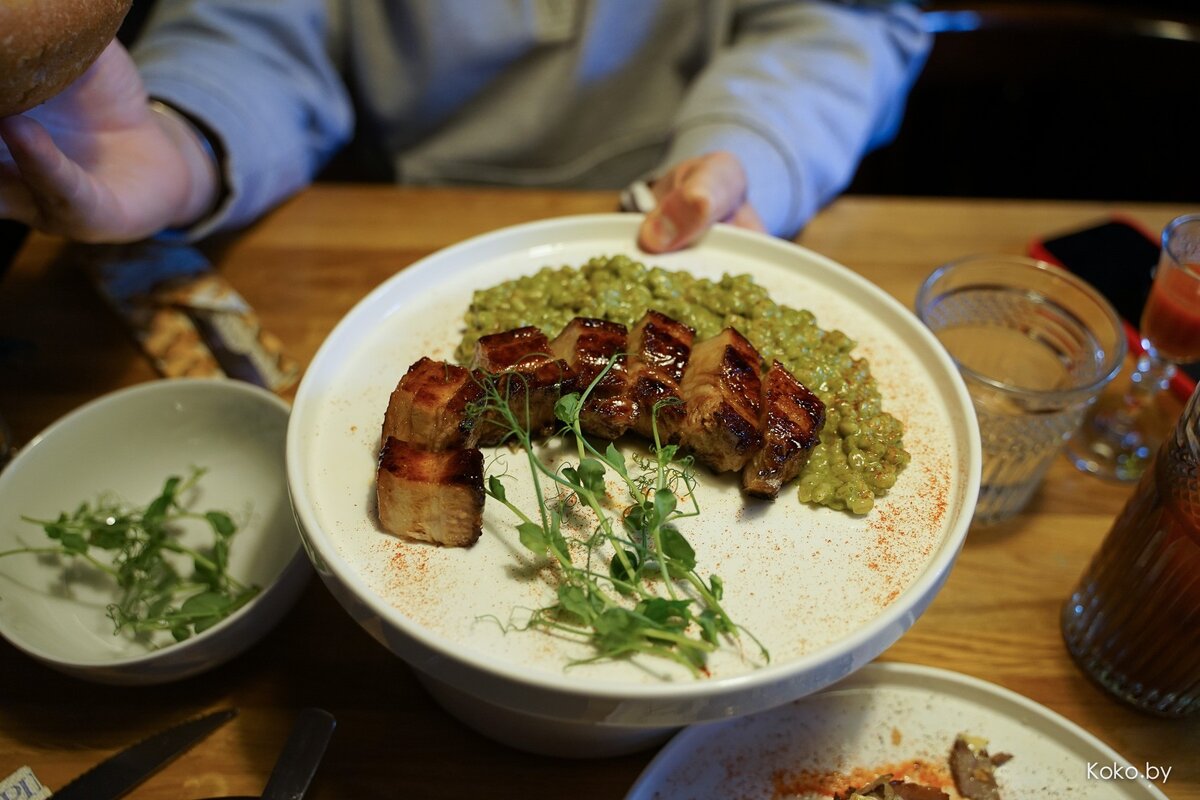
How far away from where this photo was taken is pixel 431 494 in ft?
3.48

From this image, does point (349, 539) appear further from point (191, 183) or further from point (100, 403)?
point (191, 183)

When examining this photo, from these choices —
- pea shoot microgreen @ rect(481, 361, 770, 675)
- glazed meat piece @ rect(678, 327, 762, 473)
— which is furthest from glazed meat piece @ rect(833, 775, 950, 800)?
glazed meat piece @ rect(678, 327, 762, 473)

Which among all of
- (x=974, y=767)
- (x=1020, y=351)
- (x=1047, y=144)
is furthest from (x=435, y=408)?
(x=1047, y=144)

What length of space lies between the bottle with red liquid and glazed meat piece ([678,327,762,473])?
652 millimetres

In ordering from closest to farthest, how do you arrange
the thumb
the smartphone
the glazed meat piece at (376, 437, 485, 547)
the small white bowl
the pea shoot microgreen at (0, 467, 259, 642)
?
the glazed meat piece at (376, 437, 485, 547) → the small white bowl → the pea shoot microgreen at (0, 467, 259, 642) → the thumb → the smartphone

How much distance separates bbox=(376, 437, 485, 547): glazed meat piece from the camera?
3.47ft

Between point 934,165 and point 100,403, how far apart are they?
3.31 m

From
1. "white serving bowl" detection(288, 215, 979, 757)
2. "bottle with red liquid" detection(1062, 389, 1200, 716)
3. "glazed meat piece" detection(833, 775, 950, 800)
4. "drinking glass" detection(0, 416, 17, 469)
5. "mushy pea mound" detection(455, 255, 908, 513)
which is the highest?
"mushy pea mound" detection(455, 255, 908, 513)

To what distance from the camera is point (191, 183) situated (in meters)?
1.89

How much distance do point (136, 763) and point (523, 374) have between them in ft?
2.76

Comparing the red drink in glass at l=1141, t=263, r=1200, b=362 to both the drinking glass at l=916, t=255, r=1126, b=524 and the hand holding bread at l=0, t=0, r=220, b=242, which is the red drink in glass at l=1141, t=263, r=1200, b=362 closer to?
the drinking glass at l=916, t=255, r=1126, b=524

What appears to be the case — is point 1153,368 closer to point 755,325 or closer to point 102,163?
point 755,325

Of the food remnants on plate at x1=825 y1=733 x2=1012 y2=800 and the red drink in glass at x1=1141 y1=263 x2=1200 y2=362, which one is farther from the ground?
the red drink in glass at x1=1141 y1=263 x2=1200 y2=362

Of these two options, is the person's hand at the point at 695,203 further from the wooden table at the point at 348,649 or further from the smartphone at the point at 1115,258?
the smartphone at the point at 1115,258
